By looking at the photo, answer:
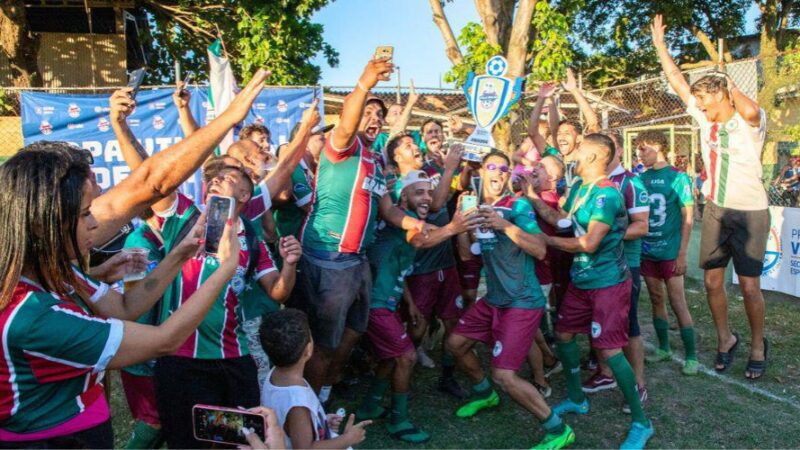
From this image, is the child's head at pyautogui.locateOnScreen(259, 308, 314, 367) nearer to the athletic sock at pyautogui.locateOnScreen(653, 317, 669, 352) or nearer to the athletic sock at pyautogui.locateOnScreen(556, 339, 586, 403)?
the athletic sock at pyautogui.locateOnScreen(556, 339, 586, 403)

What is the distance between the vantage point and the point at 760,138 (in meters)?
5.29

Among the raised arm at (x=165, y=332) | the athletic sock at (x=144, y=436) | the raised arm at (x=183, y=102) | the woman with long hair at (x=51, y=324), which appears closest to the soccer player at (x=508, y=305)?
the raised arm at (x=183, y=102)

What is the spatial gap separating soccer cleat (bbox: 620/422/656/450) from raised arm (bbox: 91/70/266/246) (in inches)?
129

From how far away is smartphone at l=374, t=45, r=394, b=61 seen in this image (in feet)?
11.5

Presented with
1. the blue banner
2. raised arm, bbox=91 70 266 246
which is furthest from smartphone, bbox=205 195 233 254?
the blue banner

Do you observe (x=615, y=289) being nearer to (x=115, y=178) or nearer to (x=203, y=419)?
(x=203, y=419)

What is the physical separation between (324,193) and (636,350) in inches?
103

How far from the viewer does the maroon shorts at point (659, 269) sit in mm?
5734

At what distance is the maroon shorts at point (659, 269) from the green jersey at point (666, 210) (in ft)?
0.13

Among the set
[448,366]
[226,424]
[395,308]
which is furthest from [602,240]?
[226,424]

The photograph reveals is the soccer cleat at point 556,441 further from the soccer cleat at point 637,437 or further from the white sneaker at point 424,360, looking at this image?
the white sneaker at point 424,360

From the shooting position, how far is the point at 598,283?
A: 4.30m

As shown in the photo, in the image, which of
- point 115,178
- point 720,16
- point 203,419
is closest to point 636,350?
point 203,419

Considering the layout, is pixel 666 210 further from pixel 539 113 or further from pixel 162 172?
pixel 162 172
